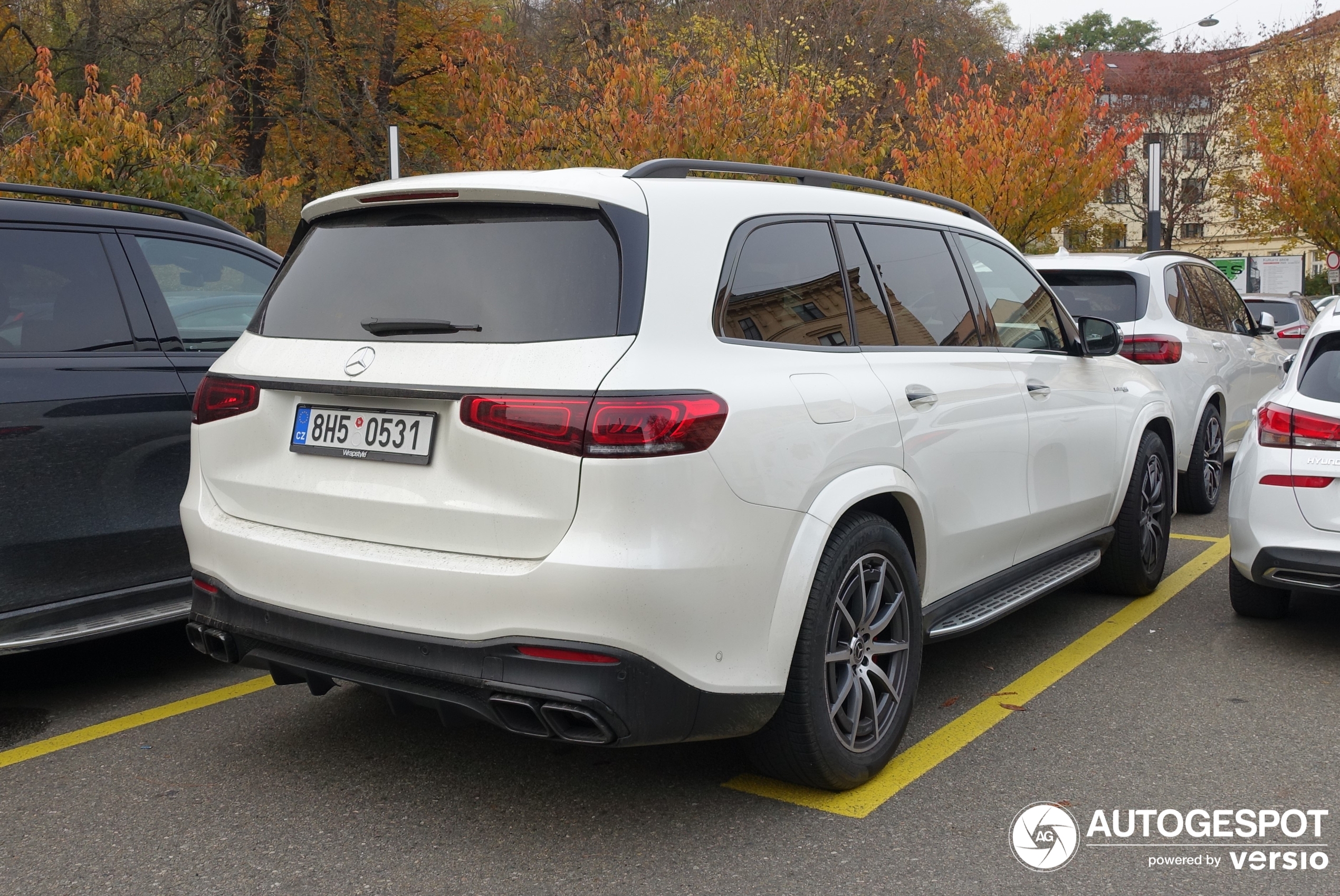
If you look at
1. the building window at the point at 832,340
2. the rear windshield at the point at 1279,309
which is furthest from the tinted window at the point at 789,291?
the rear windshield at the point at 1279,309

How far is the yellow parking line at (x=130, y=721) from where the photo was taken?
13.3 feet

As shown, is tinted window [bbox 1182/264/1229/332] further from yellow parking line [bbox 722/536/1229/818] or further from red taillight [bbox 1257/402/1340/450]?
red taillight [bbox 1257/402/1340/450]

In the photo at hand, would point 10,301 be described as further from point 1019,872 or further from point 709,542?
point 1019,872

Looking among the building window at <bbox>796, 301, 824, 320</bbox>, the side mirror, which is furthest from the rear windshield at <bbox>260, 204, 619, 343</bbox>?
the side mirror

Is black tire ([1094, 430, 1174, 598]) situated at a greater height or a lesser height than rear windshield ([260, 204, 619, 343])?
lesser

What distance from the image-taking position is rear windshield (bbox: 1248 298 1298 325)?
19.2 metres

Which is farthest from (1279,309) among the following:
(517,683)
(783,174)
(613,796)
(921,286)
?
(517,683)

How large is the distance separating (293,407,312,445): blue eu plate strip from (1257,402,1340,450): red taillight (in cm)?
384

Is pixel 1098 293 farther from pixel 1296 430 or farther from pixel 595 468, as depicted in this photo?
pixel 595 468

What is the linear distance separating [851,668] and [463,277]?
5.17 feet

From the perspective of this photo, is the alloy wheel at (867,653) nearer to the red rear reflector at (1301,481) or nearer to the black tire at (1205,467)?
the red rear reflector at (1301,481)

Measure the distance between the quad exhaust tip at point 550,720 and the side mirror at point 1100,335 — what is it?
137 inches

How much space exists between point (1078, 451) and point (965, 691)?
1219 mm

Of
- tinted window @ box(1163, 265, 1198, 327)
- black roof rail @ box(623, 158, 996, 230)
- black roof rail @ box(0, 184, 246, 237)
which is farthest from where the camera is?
tinted window @ box(1163, 265, 1198, 327)
